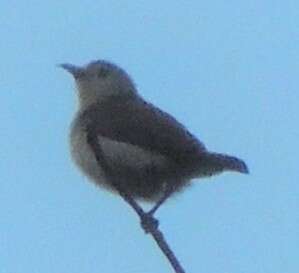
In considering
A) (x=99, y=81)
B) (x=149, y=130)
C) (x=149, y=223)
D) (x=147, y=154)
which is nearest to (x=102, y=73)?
(x=99, y=81)

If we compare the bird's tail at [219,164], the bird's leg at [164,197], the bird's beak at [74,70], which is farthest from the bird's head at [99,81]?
the bird's tail at [219,164]

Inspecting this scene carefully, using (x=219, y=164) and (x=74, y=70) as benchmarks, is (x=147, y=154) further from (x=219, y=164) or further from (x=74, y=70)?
(x=74, y=70)

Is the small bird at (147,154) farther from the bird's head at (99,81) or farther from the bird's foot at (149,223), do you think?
the bird's head at (99,81)

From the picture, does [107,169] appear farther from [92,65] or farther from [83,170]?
[92,65]

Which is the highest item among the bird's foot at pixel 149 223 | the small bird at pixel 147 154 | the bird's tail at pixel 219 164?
the small bird at pixel 147 154

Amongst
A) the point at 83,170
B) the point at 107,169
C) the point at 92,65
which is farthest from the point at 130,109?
the point at 107,169

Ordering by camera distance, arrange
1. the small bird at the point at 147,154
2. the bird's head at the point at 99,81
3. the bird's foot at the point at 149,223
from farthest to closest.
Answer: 1. the bird's head at the point at 99,81
2. the small bird at the point at 147,154
3. the bird's foot at the point at 149,223

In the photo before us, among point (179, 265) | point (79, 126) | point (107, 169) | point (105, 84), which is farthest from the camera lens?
point (105, 84)
